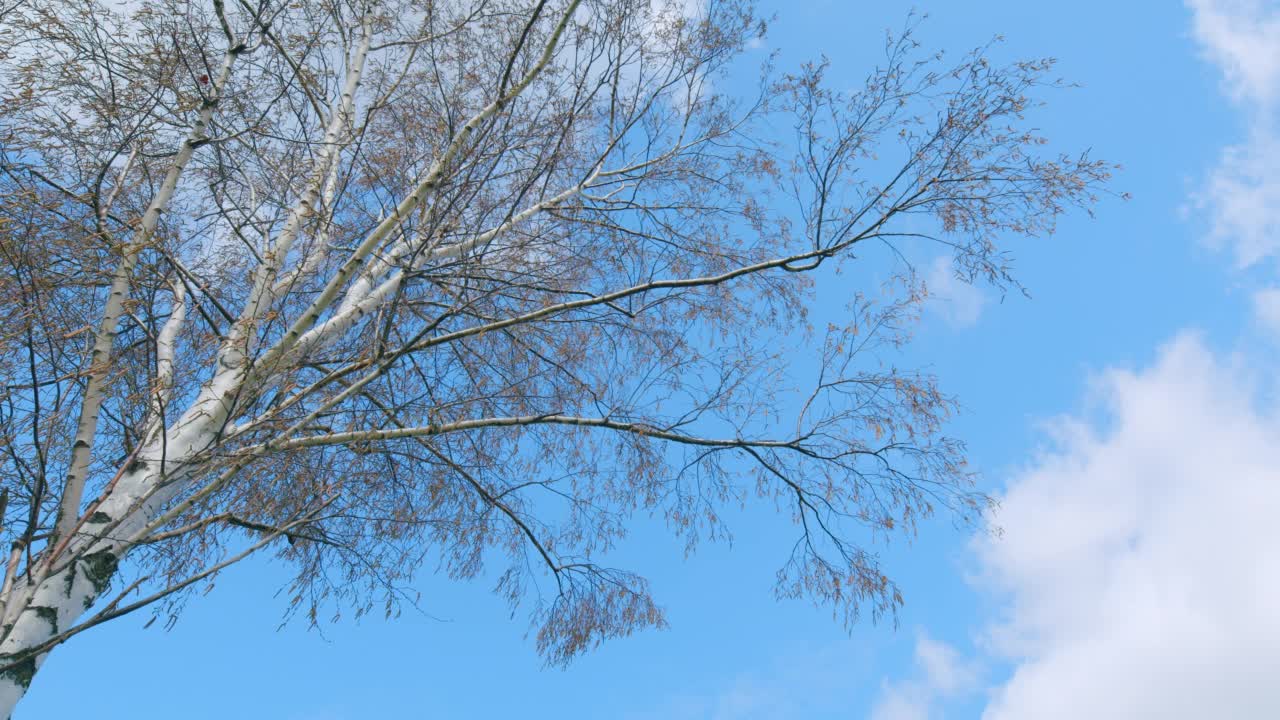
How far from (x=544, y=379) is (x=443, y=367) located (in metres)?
0.73

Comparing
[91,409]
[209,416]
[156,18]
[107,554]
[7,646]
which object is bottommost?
[7,646]

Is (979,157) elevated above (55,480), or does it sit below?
above

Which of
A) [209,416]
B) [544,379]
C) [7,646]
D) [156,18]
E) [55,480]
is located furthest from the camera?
[544,379]

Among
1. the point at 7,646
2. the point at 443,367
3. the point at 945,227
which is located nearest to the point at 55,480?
the point at 7,646

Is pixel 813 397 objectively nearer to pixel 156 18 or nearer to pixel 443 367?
pixel 443 367

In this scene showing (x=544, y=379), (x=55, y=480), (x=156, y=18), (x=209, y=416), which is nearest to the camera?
(x=209, y=416)

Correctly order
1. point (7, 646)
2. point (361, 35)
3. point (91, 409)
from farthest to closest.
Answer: point (361, 35), point (91, 409), point (7, 646)

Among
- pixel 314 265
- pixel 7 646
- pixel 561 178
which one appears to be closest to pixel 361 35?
pixel 561 178

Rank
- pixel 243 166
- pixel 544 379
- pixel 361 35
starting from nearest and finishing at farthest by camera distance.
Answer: pixel 544 379, pixel 243 166, pixel 361 35

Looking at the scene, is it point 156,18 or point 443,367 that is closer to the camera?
point 156,18

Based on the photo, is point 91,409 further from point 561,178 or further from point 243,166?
point 561,178

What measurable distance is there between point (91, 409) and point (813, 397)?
357 cm

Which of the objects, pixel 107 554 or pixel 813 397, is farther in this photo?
pixel 813 397

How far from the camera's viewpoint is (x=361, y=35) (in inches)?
255
